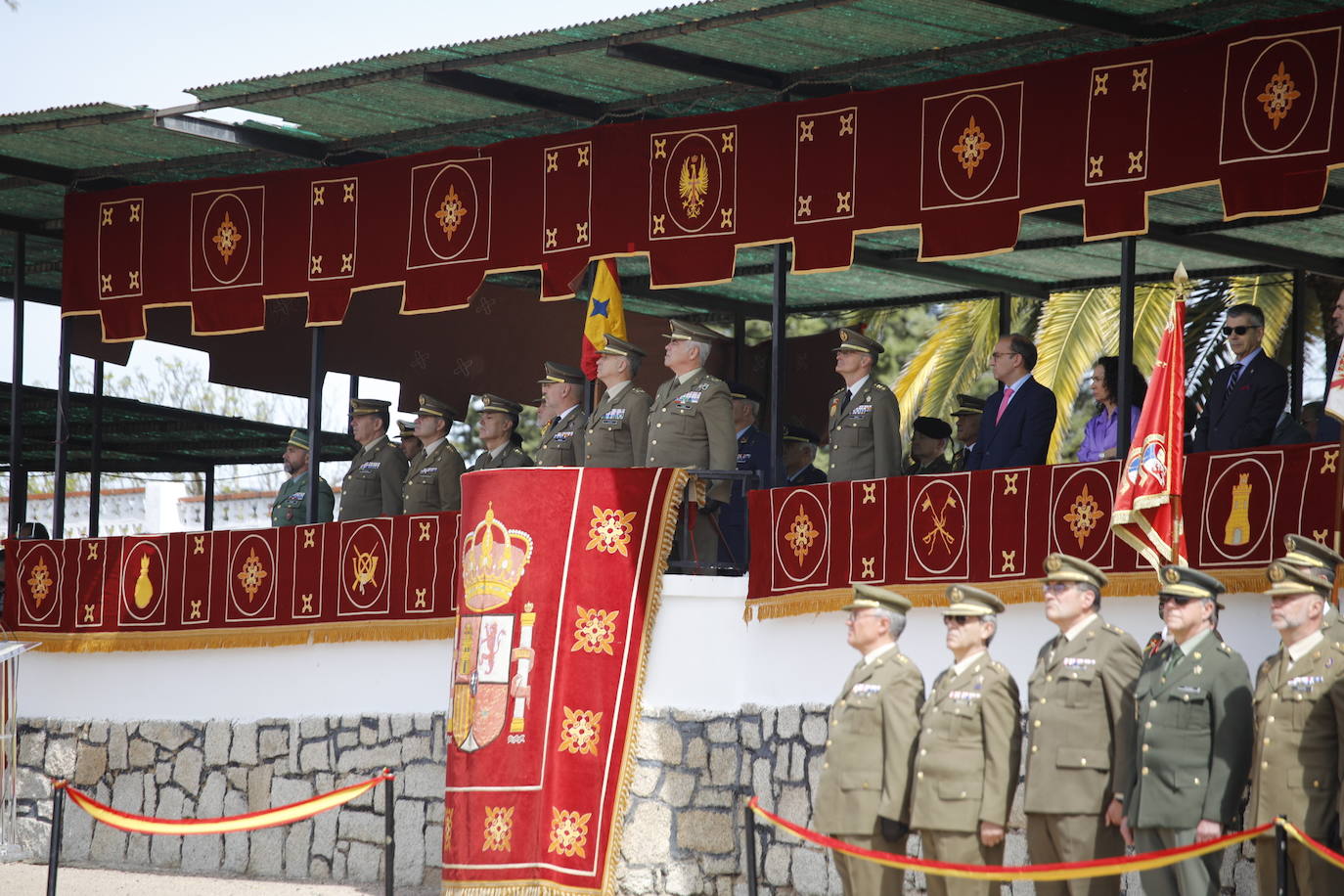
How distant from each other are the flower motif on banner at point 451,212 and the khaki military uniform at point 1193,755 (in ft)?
19.8

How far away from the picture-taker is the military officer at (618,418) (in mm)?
11469

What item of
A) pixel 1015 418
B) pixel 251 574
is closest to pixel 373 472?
pixel 251 574

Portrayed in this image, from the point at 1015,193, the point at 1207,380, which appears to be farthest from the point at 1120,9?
the point at 1207,380

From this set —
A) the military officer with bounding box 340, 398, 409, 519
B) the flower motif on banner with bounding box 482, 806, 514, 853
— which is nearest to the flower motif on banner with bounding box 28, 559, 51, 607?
the military officer with bounding box 340, 398, 409, 519

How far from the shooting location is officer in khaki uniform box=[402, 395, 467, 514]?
1268cm

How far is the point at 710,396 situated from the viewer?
11117mm

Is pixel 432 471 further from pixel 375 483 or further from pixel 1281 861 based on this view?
pixel 1281 861

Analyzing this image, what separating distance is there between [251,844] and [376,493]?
2.37m

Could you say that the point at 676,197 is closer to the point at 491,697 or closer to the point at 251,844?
the point at 491,697

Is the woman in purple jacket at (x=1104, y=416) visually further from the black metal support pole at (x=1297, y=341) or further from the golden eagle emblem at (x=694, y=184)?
the golden eagle emblem at (x=694, y=184)

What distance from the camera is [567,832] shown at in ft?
33.7

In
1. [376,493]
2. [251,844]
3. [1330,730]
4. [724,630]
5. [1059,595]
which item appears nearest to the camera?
[1330,730]

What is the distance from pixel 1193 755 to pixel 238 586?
22.9 feet

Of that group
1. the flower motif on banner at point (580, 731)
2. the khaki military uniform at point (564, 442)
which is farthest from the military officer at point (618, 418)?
the flower motif on banner at point (580, 731)
